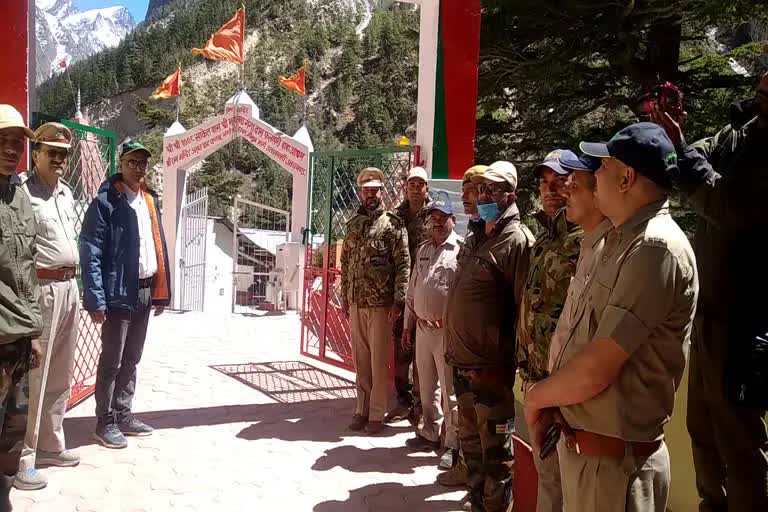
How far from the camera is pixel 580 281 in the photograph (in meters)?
1.79

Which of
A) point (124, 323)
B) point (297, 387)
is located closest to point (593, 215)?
point (124, 323)

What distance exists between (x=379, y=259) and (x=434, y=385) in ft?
3.16

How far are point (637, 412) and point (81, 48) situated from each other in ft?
490

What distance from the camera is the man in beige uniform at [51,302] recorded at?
3.18m

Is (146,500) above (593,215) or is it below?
below

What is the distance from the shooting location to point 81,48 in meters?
128

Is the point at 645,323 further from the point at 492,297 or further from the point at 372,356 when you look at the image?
the point at 372,356

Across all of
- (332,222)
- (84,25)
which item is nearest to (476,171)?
(332,222)

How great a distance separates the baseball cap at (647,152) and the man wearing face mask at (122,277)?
3.10 metres

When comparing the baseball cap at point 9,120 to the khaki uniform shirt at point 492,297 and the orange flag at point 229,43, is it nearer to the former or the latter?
the khaki uniform shirt at point 492,297

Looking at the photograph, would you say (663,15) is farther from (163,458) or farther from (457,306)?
(163,458)

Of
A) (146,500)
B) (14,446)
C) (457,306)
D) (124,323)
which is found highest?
(457,306)

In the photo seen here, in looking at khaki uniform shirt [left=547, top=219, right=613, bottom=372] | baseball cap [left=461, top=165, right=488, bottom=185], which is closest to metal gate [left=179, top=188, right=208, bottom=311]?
baseball cap [left=461, top=165, right=488, bottom=185]

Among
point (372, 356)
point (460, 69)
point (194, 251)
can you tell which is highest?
point (460, 69)
